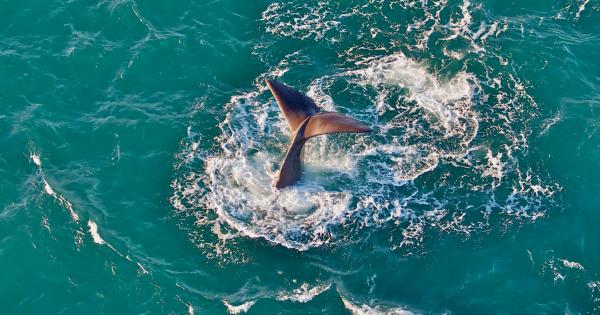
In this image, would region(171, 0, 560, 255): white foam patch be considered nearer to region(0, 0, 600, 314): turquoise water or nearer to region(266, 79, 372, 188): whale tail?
region(0, 0, 600, 314): turquoise water

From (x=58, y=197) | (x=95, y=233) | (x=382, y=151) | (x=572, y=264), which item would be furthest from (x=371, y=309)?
(x=58, y=197)

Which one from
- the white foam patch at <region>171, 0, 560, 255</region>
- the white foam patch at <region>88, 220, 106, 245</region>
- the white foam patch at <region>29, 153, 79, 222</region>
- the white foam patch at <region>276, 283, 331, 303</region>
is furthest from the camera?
the white foam patch at <region>171, 0, 560, 255</region>

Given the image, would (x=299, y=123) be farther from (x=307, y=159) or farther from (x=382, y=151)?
(x=382, y=151)

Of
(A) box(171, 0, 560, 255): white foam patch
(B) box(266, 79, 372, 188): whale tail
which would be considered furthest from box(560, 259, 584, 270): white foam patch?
(B) box(266, 79, 372, 188): whale tail

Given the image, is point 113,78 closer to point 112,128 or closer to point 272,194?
point 112,128

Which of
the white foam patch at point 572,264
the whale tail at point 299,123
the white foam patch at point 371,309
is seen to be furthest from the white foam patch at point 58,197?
the white foam patch at point 572,264
